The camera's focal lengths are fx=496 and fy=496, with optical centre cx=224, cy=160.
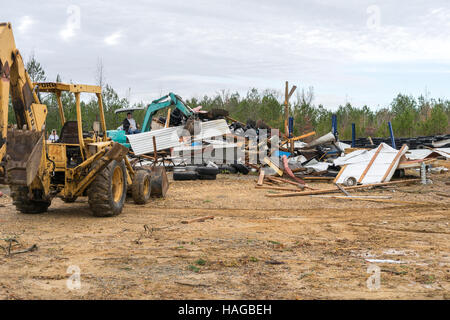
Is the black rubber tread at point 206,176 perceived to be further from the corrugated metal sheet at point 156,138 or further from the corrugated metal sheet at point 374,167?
the corrugated metal sheet at point 374,167

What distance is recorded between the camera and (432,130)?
101 feet

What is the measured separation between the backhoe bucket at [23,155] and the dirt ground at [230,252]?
36.7 inches

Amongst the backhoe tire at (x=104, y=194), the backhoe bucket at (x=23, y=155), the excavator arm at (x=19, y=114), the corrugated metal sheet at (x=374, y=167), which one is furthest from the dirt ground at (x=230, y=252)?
the corrugated metal sheet at (x=374, y=167)

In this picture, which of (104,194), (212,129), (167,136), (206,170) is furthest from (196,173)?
(104,194)

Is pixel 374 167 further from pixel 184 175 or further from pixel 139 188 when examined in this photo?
pixel 139 188

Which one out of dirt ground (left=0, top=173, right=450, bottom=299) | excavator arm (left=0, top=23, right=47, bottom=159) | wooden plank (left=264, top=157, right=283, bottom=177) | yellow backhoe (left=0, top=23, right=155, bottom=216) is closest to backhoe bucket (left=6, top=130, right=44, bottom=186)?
yellow backhoe (left=0, top=23, right=155, bottom=216)

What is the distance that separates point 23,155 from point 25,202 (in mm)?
1889

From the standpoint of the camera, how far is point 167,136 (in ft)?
68.3

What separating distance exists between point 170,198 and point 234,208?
2.30 metres

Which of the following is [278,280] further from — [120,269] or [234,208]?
[234,208]

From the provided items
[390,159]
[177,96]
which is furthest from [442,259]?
[177,96]

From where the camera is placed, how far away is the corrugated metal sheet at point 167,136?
19.9 m
